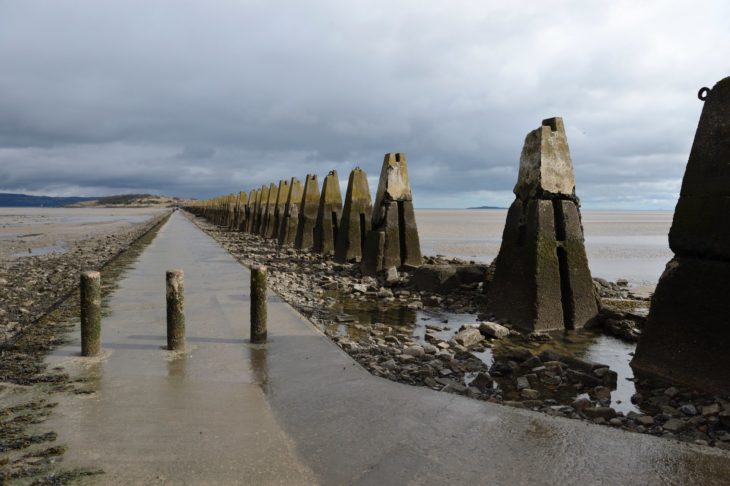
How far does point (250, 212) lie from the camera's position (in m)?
37.2

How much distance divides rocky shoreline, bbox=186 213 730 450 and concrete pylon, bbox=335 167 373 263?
4.68 m

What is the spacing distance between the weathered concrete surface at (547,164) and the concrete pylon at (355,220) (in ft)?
26.2

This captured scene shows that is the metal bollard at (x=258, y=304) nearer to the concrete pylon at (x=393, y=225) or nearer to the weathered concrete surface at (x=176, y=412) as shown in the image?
the weathered concrete surface at (x=176, y=412)

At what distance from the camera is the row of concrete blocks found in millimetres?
13219

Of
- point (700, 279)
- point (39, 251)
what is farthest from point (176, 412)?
point (39, 251)

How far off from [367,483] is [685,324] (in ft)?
12.8

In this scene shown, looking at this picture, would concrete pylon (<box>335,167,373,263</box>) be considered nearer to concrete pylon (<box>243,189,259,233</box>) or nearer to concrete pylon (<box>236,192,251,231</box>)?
concrete pylon (<box>243,189,259,233</box>)

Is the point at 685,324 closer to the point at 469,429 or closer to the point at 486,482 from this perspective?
the point at 469,429

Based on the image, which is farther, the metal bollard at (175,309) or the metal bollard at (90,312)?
the metal bollard at (175,309)

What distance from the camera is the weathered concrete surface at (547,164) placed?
321 inches

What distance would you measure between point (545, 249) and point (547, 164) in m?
1.36

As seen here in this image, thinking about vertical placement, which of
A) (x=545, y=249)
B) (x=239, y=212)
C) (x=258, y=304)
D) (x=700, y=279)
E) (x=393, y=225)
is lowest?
(x=258, y=304)

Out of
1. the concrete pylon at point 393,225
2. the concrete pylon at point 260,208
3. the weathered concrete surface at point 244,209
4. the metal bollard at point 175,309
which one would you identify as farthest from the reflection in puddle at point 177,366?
the weathered concrete surface at point 244,209

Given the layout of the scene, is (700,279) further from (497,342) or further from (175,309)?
(175,309)
